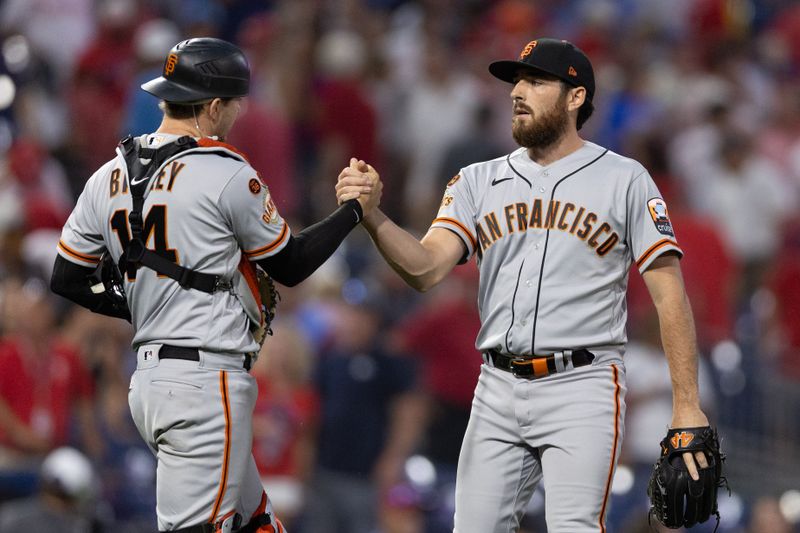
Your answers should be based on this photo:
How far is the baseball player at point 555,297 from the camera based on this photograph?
4.94 meters

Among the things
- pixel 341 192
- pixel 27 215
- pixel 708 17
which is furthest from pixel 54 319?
pixel 708 17

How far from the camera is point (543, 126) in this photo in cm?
523

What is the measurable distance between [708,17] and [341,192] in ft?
35.7

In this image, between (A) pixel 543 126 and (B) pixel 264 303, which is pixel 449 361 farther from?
(B) pixel 264 303

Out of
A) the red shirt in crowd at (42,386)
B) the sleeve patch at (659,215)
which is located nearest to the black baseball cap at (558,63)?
the sleeve patch at (659,215)

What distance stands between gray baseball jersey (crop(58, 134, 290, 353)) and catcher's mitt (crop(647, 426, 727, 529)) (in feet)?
5.06

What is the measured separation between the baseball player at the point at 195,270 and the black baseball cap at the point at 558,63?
3.36ft

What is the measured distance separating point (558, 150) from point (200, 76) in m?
1.42

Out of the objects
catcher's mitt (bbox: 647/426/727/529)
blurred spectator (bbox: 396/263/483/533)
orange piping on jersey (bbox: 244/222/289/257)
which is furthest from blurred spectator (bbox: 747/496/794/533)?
orange piping on jersey (bbox: 244/222/289/257)

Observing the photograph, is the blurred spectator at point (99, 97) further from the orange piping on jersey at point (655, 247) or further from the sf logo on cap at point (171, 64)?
the orange piping on jersey at point (655, 247)

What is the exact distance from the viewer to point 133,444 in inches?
348

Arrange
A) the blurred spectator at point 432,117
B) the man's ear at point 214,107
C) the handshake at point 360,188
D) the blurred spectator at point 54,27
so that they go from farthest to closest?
the blurred spectator at point 432,117
the blurred spectator at point 54,27
the handshake at point 360,188
the man's ear at point 214,107

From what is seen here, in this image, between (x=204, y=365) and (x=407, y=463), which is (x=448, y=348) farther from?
(x=204, y=365)

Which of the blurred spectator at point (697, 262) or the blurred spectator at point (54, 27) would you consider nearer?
Answer: the blurred spectator at point (697, 262)
